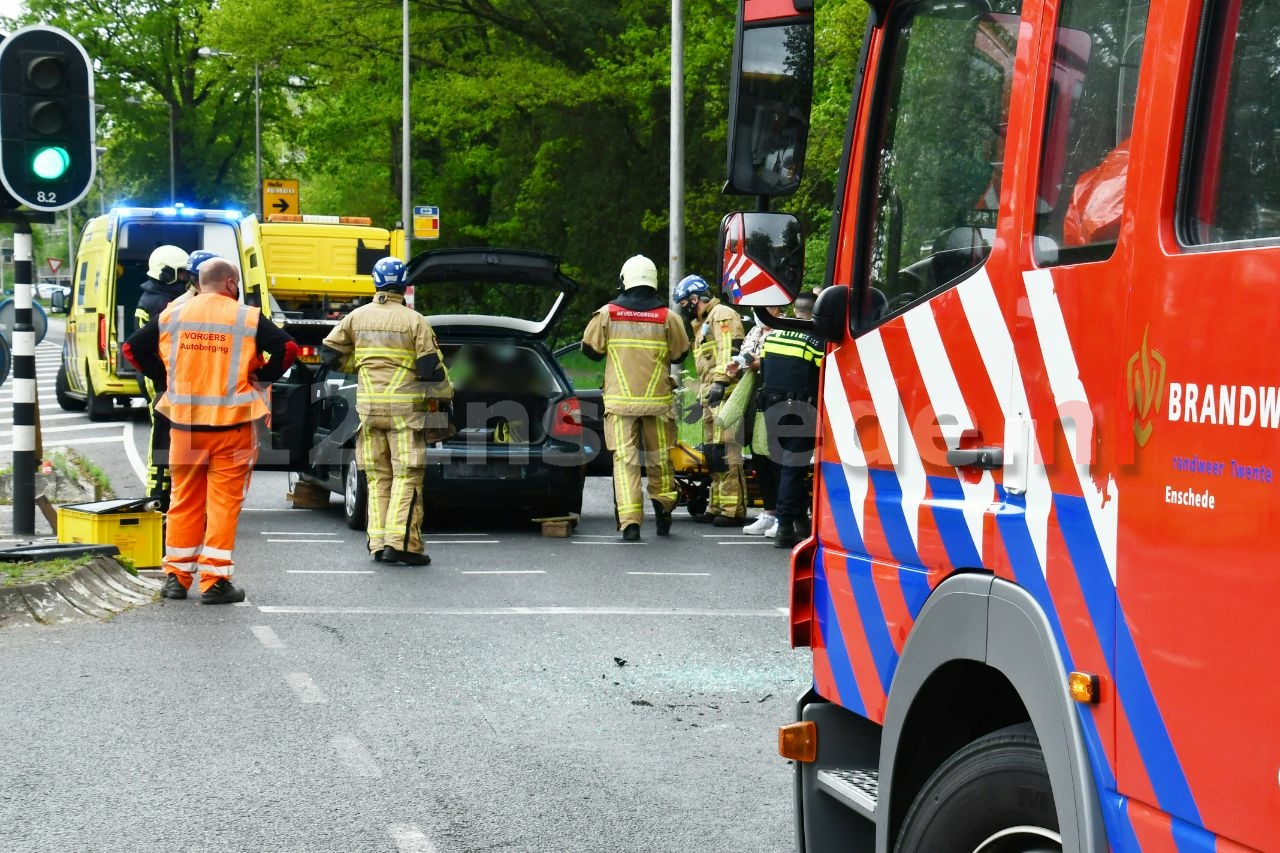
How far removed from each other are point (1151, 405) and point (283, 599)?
7575 mm

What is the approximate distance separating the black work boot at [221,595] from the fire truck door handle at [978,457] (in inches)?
262

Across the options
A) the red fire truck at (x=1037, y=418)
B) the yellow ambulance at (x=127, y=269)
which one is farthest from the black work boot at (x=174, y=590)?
the yellow ambulance at (x=127, y=269)

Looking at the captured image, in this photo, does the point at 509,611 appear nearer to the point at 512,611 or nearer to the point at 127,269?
the point at 512,611

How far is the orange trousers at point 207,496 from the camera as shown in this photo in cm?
942

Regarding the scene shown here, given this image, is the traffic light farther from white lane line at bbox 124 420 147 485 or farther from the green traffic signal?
white lane line at bbox 124 420 147 485

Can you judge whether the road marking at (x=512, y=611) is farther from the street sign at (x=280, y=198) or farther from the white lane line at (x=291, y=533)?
the street sign at (x=280, y=198)

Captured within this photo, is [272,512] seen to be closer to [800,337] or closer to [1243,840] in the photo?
[800,337]

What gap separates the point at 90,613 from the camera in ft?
29.1

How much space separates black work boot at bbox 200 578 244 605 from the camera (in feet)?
30.7

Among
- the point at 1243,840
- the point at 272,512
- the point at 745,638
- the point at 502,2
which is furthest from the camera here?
the point at 502,2

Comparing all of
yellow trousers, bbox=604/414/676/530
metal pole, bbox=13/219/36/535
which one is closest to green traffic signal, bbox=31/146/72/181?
metal pole, bbox=13/219/36/535

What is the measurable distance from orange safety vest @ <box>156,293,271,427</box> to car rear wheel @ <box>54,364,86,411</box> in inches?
672

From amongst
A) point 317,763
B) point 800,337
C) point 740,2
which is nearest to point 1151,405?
point 740,2

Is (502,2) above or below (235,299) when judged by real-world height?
above
